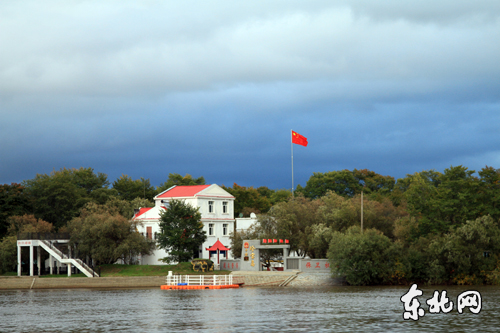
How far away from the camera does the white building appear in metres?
76.3

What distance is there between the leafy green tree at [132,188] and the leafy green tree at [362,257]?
172ft

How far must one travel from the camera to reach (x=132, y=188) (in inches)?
4375

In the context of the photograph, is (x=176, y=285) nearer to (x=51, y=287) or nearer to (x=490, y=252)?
(x=51, y=287)

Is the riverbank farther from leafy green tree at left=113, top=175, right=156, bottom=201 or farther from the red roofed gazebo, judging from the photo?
leafy green tree at left=113, top=175, right=156, bottom=201

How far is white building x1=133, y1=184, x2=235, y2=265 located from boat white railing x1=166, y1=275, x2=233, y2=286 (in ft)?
33.4

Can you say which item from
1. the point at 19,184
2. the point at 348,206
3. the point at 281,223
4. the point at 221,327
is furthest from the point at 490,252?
the point at 19,184

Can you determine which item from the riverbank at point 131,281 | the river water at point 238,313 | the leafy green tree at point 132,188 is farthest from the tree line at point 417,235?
the leafy green tree at point 132,188

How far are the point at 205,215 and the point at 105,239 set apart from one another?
547 inches

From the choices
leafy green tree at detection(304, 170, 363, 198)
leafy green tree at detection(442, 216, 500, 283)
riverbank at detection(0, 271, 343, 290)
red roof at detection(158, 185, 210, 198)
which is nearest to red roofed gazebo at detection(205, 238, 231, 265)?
red roof at detection(158, 185, 210, 198)

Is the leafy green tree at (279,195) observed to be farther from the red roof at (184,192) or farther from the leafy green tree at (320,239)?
the leafy green tree at (320,239)

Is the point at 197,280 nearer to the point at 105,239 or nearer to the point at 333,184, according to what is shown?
the point at 105,239

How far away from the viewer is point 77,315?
39.7 m

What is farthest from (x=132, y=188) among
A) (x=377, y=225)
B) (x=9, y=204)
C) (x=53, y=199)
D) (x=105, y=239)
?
(x=377, y=225)

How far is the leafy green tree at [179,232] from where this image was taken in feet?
230
